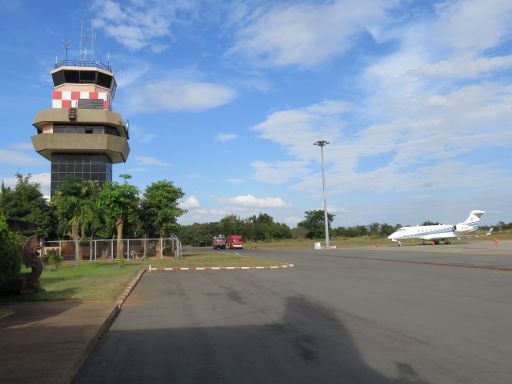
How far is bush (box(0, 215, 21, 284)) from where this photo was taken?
37.9ft

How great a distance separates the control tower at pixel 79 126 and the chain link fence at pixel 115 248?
13.3 meters

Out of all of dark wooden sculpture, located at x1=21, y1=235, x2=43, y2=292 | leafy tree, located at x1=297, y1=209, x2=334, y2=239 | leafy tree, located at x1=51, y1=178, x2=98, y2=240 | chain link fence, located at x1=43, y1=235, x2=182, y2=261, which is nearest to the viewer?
dark wooden sculpture, located at x1=21, y1=235, x2=43, y2=292

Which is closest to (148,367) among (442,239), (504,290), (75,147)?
(504,290)

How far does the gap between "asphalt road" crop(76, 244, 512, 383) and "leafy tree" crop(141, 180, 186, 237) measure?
2907 cm

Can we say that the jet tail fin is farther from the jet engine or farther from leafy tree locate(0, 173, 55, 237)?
leafy tree locate(0, 173, 55, 237)

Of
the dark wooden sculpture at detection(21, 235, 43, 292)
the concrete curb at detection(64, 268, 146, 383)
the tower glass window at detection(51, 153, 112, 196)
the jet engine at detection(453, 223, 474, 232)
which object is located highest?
the tower glass window at detection(51, 153, 112, 196)

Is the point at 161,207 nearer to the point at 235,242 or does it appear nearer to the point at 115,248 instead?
the point at 115,248

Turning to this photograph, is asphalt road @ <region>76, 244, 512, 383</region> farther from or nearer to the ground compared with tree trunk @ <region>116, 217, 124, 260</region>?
nearer to the ground

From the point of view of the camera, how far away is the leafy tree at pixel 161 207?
1706 inches

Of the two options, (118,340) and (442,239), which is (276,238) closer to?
(442,239)

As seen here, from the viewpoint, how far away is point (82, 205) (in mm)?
38844

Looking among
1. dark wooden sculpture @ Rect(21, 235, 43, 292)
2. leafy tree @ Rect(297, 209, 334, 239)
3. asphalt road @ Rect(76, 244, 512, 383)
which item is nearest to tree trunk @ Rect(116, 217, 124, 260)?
dark wooden sculpture @ Rect(21, 235, 43, 292)

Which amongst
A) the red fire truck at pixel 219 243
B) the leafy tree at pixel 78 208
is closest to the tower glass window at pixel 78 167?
the leafy tree at pixel 78 208

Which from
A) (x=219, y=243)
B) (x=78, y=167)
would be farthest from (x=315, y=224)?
(x=78, y=167)
